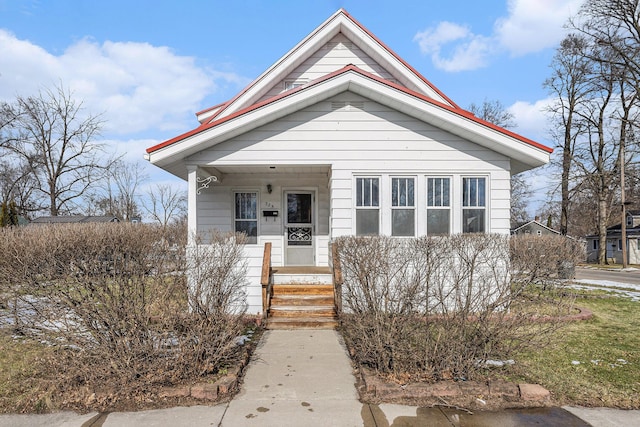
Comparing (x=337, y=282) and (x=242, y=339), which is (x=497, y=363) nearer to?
(x=337, y=282)

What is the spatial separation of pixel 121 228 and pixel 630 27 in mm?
33442

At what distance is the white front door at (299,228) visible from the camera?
32.6 feet

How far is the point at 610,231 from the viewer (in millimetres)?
38969

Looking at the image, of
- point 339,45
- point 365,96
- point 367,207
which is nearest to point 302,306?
point 367,207

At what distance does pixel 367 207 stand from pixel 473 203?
2285mm

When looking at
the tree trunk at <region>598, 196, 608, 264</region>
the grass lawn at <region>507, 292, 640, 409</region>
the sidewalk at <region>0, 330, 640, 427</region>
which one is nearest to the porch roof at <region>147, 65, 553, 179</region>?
the grass lawn at <region>507, 292, 640, 409</region>

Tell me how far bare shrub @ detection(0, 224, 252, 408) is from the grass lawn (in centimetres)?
390

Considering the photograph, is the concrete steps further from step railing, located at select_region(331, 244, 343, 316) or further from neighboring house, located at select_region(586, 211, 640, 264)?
neighboring house, located at select_region(586, 211, 640, 264)

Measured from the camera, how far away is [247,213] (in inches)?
391

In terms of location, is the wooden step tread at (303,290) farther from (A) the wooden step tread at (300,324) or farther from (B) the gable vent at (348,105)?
(B) the gable vent at (348,105)

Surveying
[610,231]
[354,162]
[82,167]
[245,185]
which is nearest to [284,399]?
[354,162]

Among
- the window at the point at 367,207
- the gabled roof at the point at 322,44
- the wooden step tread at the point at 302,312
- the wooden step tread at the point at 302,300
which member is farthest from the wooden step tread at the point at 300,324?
the gabled roof at the point at 322,44

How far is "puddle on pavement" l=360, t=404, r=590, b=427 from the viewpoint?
139 inches

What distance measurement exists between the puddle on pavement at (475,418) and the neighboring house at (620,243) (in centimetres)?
3823
